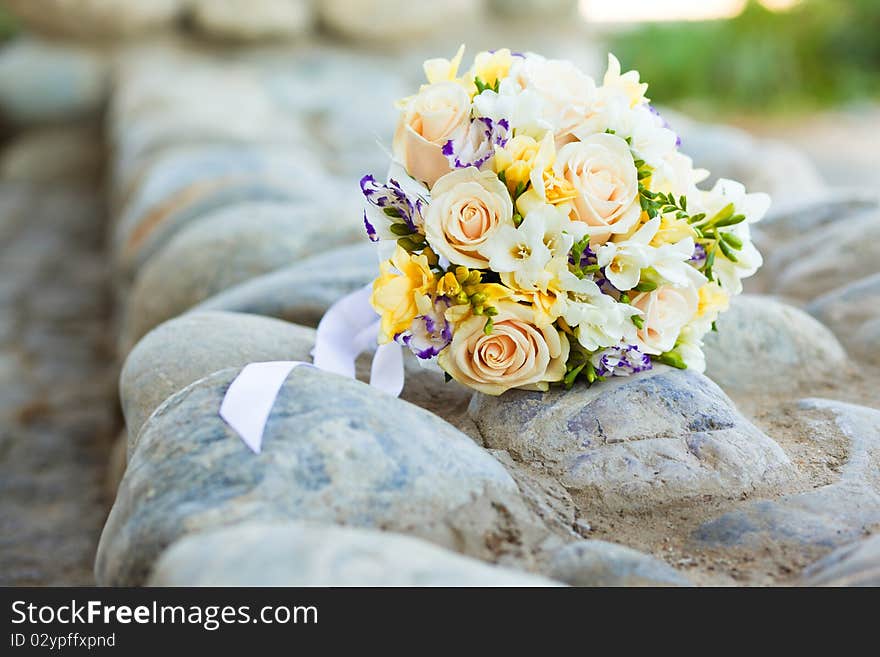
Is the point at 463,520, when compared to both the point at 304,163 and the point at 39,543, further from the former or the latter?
the point at 304,163

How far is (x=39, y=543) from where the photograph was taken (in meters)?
2.08

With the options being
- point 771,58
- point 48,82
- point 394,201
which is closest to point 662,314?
point 394,201

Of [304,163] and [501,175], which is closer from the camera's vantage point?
[501,175]

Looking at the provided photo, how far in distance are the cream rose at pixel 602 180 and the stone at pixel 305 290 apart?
0.62m

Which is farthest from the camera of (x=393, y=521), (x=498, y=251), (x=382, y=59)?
(x=382, y=59)

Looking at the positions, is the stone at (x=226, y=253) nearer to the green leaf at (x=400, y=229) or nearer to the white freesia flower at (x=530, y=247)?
the green leaf at (x=400, y=229)

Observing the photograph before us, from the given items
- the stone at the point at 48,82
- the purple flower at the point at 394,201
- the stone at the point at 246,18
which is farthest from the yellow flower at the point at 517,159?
the stone at the point at 48,82

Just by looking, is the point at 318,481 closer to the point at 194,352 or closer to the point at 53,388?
the point at 194,352

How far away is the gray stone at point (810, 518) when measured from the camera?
1293 millimetres

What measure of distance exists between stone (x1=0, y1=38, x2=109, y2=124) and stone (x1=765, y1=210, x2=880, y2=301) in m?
4.14

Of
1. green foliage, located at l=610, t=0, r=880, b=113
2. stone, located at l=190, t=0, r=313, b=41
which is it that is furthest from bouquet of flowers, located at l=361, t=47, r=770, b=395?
green foliage, located at l=610, t=0, r=880, b=113
